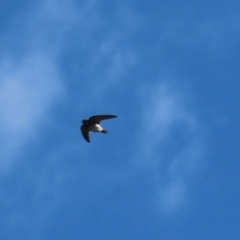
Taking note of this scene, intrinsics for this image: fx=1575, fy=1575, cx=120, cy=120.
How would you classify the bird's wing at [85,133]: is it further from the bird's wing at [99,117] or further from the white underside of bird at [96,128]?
the bird's wing at [99,117]

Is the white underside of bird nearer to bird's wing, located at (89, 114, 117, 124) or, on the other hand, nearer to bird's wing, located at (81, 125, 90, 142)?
bird's wing, located at (89, 114, 117, 124)

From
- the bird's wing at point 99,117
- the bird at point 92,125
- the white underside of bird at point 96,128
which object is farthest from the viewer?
the white underside of bird at point 96,128

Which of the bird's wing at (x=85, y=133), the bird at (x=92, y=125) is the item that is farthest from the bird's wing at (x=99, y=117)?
the bird's wing at (x=85, y=133)

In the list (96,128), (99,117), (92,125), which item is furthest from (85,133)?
(99,117)

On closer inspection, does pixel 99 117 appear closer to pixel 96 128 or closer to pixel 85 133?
pixel 96 128

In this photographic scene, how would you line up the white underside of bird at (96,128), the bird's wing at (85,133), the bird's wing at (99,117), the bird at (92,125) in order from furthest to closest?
the bird's wing at (85,133) < the white underside of bird at (96,128) < the bird at (92,125) < the bird's wing at (99,117)

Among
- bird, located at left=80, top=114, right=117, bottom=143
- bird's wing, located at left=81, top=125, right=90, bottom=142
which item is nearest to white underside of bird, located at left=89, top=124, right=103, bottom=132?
bird, located at left=80, top=114, right=117, bottom=143

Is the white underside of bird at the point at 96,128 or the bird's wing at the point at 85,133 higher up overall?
the bird's wing at the point at 85,133

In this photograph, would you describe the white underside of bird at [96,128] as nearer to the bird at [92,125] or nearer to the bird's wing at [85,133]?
the bird at [92,125]

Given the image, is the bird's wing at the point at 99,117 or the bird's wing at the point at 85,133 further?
the bird's wing at the point at 85,133
